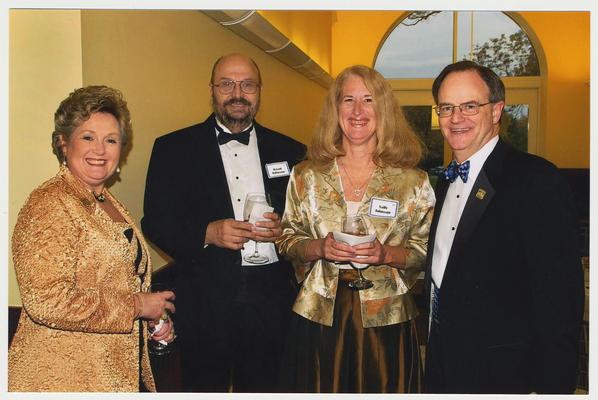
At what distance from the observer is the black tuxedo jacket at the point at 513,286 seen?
174 centimetres

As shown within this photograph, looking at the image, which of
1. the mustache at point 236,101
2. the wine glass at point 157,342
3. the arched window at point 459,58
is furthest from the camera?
the arched window at point 459,58

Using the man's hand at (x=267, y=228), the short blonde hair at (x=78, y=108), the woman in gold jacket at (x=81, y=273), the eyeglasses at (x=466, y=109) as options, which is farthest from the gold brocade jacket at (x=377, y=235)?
the short blonde hair at (x=78, y=108)

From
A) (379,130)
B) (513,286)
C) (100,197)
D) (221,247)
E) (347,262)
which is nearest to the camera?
(513,286)

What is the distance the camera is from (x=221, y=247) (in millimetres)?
2709

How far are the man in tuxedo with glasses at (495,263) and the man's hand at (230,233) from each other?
2.57ft

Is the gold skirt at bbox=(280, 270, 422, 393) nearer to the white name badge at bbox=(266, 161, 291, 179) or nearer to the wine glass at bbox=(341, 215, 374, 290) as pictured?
the wine glass at bbox=(341, 215, 374, 290)

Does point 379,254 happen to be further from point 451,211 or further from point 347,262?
point 451,211

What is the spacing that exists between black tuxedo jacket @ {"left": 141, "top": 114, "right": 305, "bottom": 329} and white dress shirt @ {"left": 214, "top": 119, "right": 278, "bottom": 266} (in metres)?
0.05

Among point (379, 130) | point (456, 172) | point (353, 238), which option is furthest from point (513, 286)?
point (379, 130)

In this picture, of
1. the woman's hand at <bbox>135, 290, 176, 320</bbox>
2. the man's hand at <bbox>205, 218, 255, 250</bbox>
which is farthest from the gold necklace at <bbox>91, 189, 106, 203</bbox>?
the man's hand at <bbox>205, 218, 255, 250</bbox>

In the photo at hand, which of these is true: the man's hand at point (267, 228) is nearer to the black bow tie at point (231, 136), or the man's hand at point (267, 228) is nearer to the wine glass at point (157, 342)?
the wine glass at point (157, 342)

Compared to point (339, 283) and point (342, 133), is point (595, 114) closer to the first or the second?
point (342, 133)

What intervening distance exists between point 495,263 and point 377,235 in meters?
0.58

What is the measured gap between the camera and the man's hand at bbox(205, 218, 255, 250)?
243 centimetres
